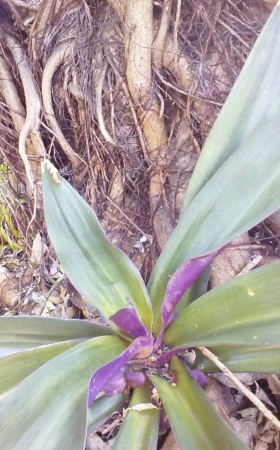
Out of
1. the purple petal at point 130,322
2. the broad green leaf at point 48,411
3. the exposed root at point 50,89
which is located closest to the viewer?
the broad green leaf at point 48,411

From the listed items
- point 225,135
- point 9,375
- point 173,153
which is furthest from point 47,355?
point 173,153

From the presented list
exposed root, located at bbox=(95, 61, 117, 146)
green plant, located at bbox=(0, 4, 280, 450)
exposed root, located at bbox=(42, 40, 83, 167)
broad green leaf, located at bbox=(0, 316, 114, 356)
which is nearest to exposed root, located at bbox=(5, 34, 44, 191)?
exposed root, located at bbox=(42, 40, 83, 167)

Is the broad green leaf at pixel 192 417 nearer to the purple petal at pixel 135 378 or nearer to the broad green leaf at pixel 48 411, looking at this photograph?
the purple petal at pixel 135 378

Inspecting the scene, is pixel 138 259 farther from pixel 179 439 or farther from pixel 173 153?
pixel 179 439

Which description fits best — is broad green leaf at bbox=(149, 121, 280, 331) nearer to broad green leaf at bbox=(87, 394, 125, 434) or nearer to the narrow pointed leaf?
the narrow pointed leaf

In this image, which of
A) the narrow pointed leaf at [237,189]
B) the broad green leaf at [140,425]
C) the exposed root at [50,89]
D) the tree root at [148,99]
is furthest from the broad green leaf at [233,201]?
the exposed root at [50,89]
